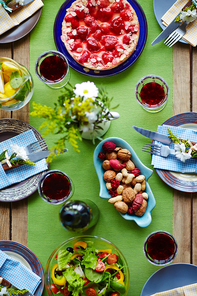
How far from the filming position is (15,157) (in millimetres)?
1231

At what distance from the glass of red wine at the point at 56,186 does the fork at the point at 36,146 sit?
0.41 ft

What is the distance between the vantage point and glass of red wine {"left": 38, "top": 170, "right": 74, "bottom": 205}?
1170 millimetres

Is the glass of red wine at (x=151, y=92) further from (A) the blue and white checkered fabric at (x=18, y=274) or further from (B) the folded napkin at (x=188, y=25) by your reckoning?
(A) the blue and white checkered fabric at (x=18, y=274)

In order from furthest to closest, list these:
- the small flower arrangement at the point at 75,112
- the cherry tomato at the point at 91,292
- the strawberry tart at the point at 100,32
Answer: the strawberry tart at the point at 100,32 → the cherry tomato at the point at 91,292 → the small flower arrangement at the point at 75,112

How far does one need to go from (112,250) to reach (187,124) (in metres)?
0.66

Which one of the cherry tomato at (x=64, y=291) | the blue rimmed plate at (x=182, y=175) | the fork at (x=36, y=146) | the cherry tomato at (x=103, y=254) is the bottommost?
the cherry tomato at (x=64, y=291)

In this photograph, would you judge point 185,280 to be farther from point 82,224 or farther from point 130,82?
point 130,82

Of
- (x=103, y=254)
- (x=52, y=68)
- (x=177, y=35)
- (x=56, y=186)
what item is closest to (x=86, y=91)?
(x=52, y=68)

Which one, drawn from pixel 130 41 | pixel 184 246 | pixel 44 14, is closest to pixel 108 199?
pixel 184 246

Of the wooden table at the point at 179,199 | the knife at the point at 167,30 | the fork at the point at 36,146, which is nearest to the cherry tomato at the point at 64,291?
the wooden table at the point at 179,199

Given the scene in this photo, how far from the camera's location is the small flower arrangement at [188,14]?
3.83ft

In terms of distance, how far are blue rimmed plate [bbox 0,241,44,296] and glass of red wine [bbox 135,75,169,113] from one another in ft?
2.81

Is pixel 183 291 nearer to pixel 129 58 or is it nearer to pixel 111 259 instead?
pixel 111 259

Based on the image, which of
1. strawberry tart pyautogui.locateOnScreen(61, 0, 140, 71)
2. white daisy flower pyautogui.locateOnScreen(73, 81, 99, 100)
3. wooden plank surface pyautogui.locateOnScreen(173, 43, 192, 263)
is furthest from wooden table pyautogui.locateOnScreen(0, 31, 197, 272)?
white daisy flower pyautogui.locateOnScreen(73, 81, 99, 100)
